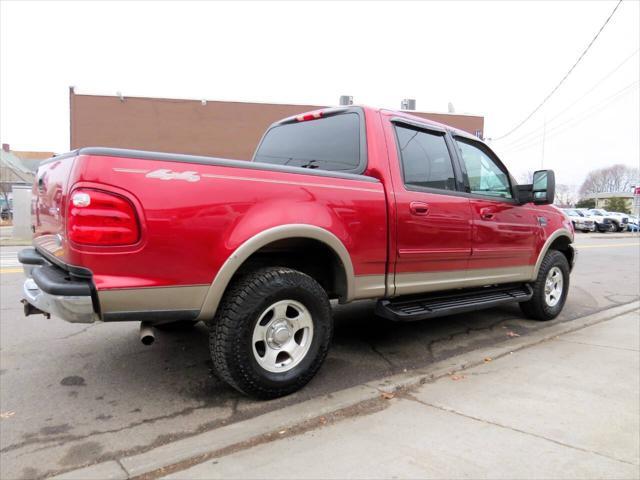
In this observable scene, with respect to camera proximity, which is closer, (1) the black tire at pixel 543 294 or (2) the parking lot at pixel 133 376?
(2) the parking lot at pixel 133 376

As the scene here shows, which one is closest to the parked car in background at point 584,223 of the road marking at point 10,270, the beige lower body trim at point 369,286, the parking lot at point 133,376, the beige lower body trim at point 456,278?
the parking lot at point 133,376

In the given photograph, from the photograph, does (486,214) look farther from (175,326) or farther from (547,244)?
(175,326)

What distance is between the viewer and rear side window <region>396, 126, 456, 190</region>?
153 inches

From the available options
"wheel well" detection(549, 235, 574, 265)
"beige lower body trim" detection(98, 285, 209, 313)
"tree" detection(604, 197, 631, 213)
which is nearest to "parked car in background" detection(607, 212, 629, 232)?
"tree" detection(604, 197, 631, 213)

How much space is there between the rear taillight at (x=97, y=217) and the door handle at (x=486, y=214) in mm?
3146

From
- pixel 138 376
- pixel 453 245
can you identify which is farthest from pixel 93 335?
pixel 453 245

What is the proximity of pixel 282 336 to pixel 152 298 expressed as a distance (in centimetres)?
90

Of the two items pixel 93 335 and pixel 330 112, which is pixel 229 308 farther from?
pixel 93 335

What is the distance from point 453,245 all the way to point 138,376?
277 centimetres

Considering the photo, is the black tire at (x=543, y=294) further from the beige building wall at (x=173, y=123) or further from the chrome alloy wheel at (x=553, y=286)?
the beige building wall at (x=173, y=123)

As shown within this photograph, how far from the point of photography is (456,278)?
428 cm

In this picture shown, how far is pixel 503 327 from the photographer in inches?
207

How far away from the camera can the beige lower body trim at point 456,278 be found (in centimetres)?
382

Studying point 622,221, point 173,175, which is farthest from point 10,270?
point 622,221
